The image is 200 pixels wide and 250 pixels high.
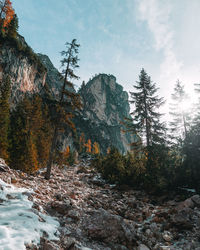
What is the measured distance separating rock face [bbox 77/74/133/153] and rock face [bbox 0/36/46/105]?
49851 millimetres

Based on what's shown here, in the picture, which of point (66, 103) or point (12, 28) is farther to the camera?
point (12, 28)

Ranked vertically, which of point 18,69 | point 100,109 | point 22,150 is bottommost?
point 22,150

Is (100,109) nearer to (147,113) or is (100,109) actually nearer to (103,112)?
(103,112)

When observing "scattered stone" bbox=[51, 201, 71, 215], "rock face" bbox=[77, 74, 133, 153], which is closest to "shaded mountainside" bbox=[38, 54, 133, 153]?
"rock face" bbox=[77, 74, 133, 153]

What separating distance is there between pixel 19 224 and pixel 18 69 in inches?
1708

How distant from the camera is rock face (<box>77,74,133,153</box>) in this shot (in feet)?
325

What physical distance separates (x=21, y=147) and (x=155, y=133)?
14097mm

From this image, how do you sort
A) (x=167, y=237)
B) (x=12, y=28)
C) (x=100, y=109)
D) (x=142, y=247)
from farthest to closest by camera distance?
1. (x=100, y=109)
2. (x=12, y=28)
3. (x=167, y=237)
4. (x=142, y=247)

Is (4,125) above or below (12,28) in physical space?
below

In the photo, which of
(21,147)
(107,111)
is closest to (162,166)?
(21,147)

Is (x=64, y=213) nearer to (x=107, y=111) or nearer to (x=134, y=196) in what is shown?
(x=134, y=196)

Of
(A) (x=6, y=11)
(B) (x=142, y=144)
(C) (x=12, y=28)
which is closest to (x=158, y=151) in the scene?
(B) (x=142, y=144)

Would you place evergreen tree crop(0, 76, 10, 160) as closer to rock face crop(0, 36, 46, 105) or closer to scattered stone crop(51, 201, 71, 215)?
scattered stone crop(51, 201, 71, 215)

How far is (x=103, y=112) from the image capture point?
412 ft
